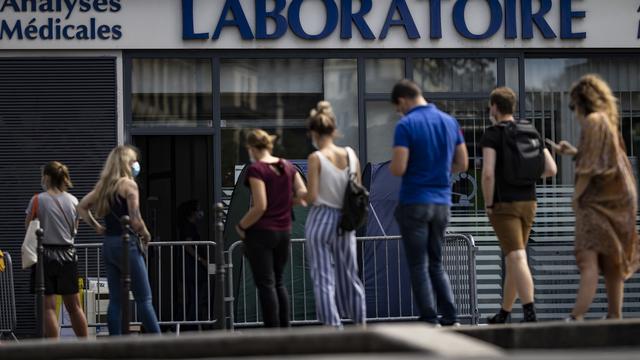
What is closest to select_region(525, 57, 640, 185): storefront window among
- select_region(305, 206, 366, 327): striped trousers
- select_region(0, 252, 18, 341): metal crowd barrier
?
select_region(0, 252, 18, 341): metal crowd barrier

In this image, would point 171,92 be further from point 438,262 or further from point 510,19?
point 438,262

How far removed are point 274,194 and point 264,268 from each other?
55 centimetres

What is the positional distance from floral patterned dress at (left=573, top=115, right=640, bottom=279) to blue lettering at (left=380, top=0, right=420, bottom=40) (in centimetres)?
588

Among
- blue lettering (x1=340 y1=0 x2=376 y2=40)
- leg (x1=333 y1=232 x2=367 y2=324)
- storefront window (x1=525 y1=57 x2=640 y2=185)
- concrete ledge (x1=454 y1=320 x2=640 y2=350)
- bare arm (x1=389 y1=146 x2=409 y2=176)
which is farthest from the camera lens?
storefront window (x1=525 y1=57 x2=640 y2=185)

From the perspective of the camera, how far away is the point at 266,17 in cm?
Answer: 1495

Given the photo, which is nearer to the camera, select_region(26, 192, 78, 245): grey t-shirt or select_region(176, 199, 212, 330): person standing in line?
select_region(26, 192, 78, 245): grey t-shirt

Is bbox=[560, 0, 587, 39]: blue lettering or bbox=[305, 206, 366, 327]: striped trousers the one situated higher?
bbox=[560, 0, 587, 39]: blue lettering

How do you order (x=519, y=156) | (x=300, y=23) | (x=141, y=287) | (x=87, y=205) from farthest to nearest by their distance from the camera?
(x=300, y=23) < (x=87, y=205) < (x=141, y=287) < (x=519, y=156)

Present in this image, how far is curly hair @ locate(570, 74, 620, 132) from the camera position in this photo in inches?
369

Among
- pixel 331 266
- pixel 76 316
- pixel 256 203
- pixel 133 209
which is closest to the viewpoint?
pixel 331 266

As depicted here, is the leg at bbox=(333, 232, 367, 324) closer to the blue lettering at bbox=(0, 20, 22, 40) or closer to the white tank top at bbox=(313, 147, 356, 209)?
the white tank top at bbox=(313, 147, 356, 209)

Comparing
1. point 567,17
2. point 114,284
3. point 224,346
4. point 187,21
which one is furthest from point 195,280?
point 224,346

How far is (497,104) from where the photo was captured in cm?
992

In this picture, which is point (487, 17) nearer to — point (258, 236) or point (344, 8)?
point (344, 8)
